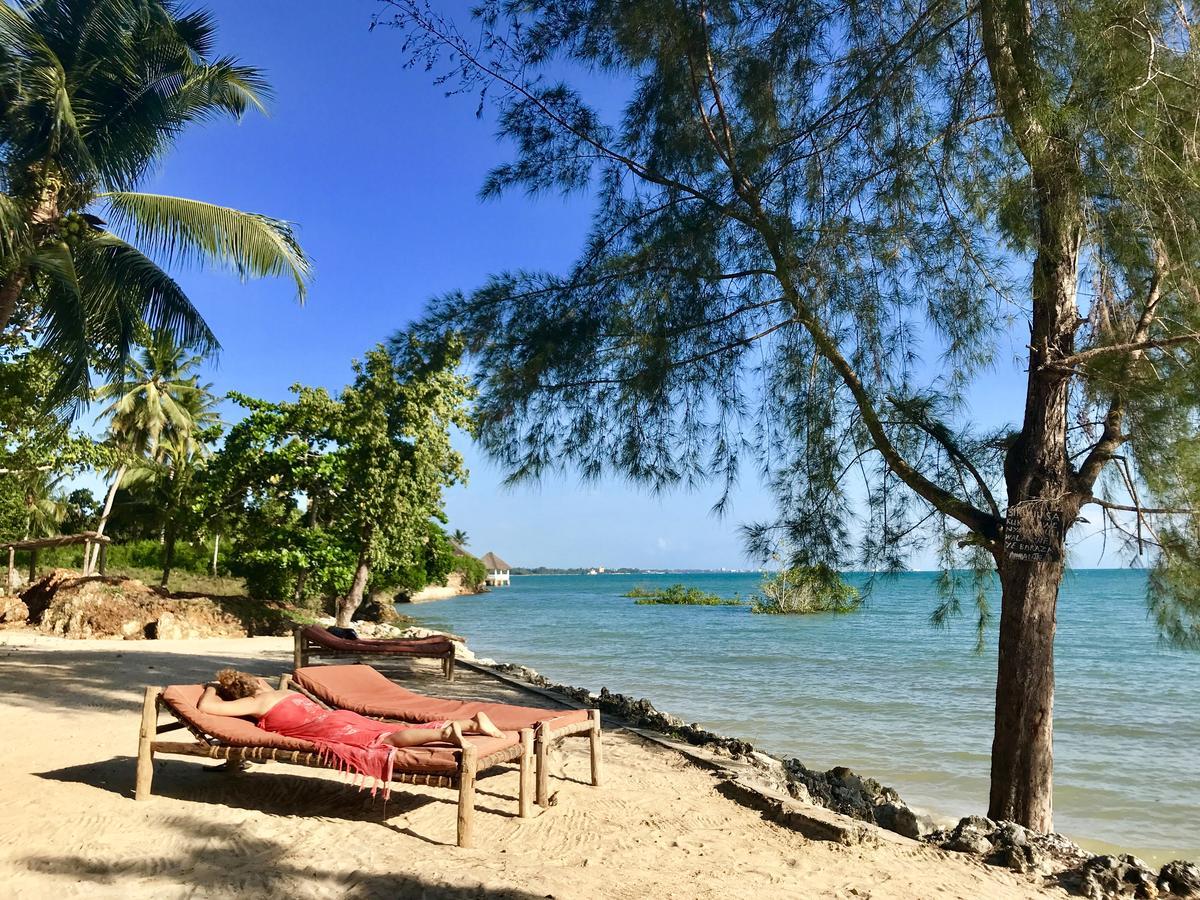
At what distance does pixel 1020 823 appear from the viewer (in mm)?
5035

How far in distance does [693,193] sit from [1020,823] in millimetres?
4374

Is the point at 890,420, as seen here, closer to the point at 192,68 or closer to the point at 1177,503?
the point at 1177,503

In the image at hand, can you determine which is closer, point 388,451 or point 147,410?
point 388,451

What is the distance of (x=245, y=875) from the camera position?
10.4 feet

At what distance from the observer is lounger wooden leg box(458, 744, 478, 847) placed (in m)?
3.61

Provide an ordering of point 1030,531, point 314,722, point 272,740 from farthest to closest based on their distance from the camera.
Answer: point 1030,531 → point 314,722 → point 272,740

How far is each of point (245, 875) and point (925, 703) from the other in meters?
11.3

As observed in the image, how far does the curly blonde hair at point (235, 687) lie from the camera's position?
434 centimetres

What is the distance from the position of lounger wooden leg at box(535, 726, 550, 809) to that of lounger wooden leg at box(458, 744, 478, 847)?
0.64 meters

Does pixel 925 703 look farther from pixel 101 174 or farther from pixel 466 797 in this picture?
pixel 101 174

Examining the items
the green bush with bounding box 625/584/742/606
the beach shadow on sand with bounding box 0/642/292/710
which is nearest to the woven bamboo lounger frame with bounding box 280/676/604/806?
the beach shadow on sand with bounding box 0/642/292/710

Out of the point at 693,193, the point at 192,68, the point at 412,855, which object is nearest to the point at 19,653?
the point at 192,68

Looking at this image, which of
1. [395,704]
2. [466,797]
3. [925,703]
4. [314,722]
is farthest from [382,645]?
[925,703]

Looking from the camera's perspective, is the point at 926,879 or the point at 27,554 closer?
the point at 926,879
